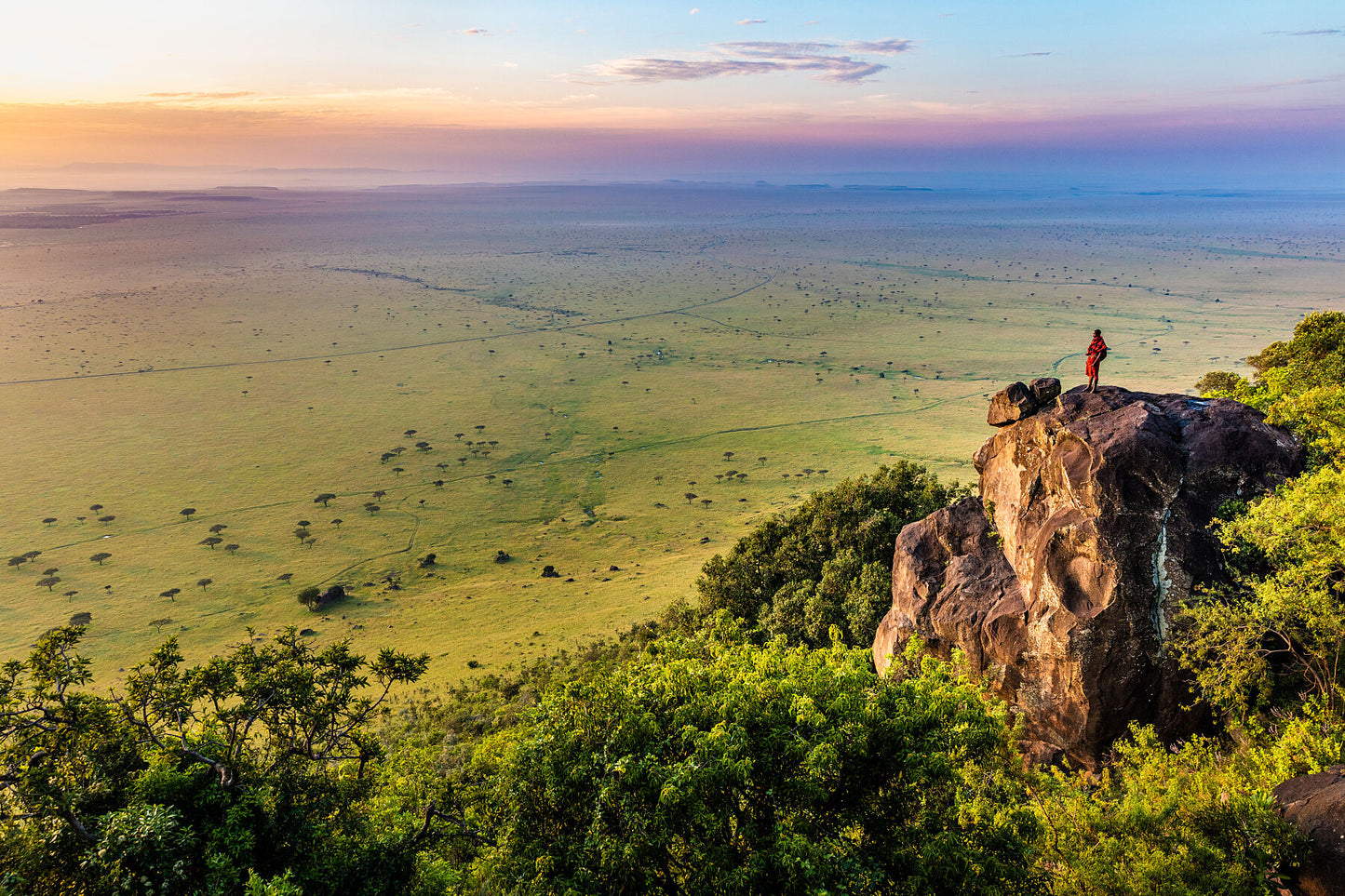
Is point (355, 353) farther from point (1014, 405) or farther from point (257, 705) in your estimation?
point (1014, 405)

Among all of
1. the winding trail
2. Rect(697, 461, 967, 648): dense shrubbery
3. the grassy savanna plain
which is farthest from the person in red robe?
the winding trail

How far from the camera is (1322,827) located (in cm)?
1388

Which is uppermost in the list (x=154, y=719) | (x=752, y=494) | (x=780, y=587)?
(x=154, y=719)

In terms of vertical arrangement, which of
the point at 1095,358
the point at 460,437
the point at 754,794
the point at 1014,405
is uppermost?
the point at 1095,358

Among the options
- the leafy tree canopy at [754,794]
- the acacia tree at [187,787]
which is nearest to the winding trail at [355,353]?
the acacia tree at [187,787]

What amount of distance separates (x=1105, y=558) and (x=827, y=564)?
58.4 ft

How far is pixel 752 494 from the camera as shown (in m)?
84.4

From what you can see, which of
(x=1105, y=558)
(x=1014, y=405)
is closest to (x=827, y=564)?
(x=1014, y=405)

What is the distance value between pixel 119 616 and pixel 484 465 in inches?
1679

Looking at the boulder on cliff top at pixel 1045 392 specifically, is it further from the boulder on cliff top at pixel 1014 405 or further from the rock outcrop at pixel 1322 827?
the rock outcrop at pixel 1322 827

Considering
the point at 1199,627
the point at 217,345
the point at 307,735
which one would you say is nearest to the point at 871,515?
the point at 1199,627

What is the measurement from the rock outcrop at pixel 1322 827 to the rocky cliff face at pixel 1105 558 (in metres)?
5.19

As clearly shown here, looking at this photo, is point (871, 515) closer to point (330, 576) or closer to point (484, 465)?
point (330, 576)

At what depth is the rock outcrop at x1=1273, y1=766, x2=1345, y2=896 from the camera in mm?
13484
